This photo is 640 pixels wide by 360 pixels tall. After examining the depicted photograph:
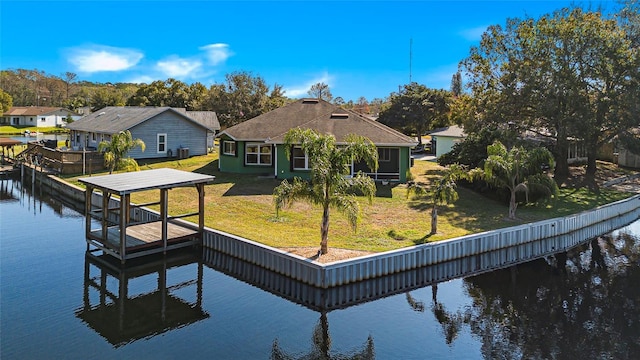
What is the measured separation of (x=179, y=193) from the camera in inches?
1049

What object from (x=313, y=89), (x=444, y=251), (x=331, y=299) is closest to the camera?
(x=331, y=299)

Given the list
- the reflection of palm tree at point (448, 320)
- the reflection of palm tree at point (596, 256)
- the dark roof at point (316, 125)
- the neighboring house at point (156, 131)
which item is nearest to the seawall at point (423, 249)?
the reflection of palm tree at point (596, 256)

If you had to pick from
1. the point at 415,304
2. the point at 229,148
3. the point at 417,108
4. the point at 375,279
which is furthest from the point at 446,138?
the point at 415,304

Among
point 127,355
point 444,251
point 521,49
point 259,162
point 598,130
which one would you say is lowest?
point 127,355

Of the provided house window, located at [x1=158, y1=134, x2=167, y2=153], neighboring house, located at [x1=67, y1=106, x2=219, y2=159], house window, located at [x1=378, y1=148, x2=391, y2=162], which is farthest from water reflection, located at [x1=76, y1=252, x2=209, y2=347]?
house window, located at [x1=158, y1=134, x2=167, y2=153]

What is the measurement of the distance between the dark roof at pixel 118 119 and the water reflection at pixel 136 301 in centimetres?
2171

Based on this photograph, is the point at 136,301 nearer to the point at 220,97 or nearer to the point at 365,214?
the point at 365,214

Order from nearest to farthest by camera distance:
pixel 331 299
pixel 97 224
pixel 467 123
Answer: pixel 331 299
pixel 97 224
pixel 467 123

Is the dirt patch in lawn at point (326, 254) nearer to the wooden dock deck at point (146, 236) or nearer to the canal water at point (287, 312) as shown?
the canal water at point (287, 312)

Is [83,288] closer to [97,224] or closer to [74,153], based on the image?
[97,224]

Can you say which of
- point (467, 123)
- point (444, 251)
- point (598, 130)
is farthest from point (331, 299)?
point (598, 130)

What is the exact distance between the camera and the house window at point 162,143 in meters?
38.6

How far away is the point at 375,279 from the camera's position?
1543 cm

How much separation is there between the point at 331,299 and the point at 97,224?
1413 centimetres
